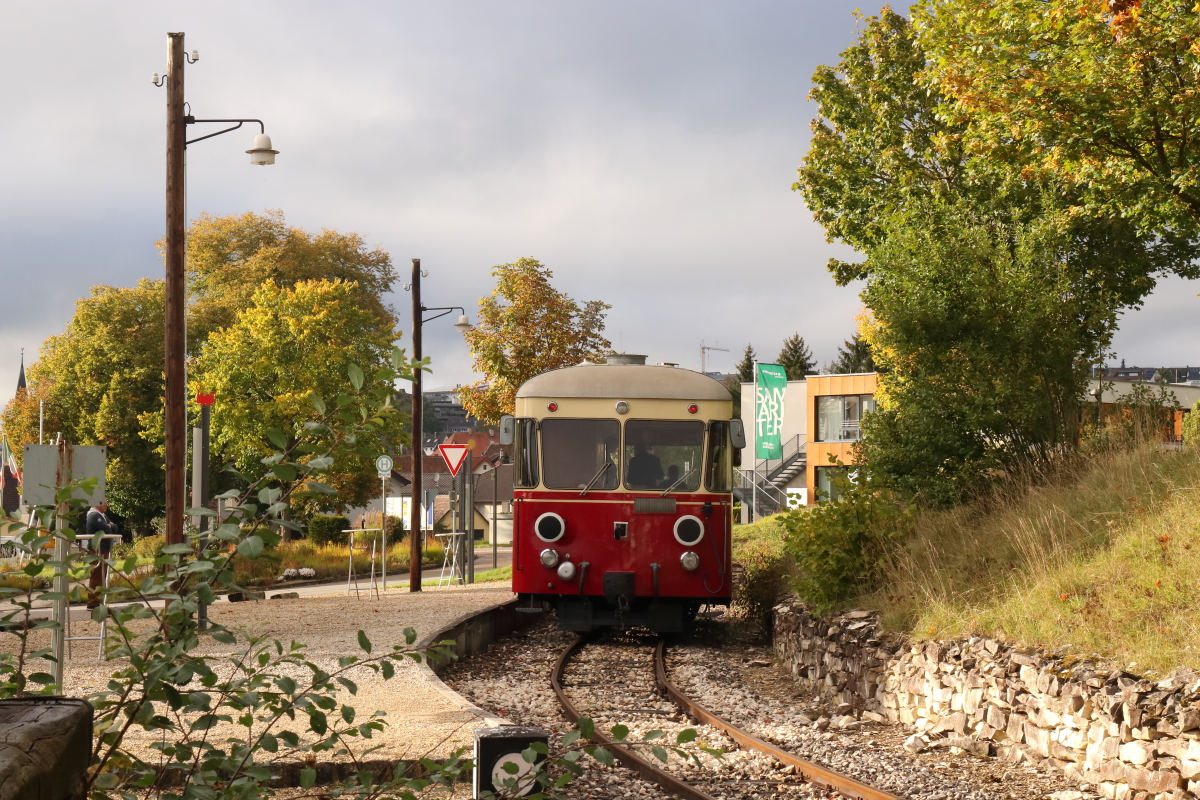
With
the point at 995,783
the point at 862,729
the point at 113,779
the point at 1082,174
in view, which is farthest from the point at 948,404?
the point at 113,779

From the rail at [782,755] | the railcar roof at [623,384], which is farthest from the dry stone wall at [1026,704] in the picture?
the railcar roof at [623,384]

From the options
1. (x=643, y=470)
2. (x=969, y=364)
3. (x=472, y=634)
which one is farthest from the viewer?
(x=472, y=634)

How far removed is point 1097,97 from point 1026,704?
805 centimetres

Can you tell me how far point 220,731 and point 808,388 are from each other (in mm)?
46549

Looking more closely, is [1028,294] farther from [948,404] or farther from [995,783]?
[995,783]

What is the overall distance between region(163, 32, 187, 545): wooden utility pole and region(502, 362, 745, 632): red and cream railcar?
4057mm

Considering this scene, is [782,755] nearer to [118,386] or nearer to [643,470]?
[643,470]

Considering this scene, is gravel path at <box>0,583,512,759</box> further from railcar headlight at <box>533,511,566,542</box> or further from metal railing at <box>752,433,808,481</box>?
metal railing at <box>752,433,808,481</box>

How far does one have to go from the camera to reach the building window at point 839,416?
50125 millimetres

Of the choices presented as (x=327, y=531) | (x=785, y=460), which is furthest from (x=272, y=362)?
(x=785, y=460)

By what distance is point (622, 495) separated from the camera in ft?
44.1

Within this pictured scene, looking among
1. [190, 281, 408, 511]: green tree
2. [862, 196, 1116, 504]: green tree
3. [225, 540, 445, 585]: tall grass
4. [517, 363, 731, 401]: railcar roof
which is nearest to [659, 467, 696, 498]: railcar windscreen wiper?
[517, 363, 731, 401]: railcar roof

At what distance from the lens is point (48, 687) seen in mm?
3662

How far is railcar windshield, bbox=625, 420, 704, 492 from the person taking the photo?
13.5 m
